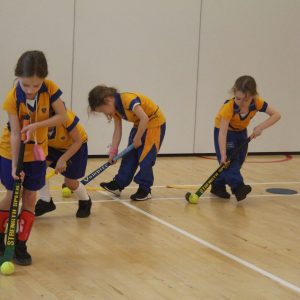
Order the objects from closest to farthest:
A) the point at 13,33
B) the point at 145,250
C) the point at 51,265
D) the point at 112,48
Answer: the point at 51,265 < the point at 145,250 < the point at 13,33 < the point at 112,48

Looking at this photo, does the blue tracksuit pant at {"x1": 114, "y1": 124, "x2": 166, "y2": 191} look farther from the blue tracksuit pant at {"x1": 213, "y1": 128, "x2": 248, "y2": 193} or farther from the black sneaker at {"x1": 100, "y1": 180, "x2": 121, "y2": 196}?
the blue tracksuit pant at {"x1": 213, "y1": 128, "x2": 248, "y2": 193}

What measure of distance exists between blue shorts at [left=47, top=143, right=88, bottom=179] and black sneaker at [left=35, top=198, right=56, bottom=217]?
24cm

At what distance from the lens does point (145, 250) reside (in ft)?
11.4

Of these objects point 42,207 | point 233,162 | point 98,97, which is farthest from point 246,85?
point 42,207

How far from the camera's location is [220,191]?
193 inches

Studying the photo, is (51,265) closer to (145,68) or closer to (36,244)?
(36,244)

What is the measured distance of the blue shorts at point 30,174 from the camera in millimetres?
3092

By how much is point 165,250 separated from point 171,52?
346 centimetres

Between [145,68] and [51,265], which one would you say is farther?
[145,68]

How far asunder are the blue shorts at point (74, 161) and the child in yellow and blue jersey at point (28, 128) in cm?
83

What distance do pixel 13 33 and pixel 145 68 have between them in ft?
4.46

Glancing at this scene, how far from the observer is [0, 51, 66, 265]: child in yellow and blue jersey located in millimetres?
2889

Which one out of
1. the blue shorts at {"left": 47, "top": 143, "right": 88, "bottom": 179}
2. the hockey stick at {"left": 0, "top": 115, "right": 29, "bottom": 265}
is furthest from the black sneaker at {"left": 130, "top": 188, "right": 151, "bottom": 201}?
the hockey stick at {"left": 0, "top": 115, "right": 29, "bottom": 265}

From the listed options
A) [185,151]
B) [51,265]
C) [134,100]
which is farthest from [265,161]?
[51,265]
